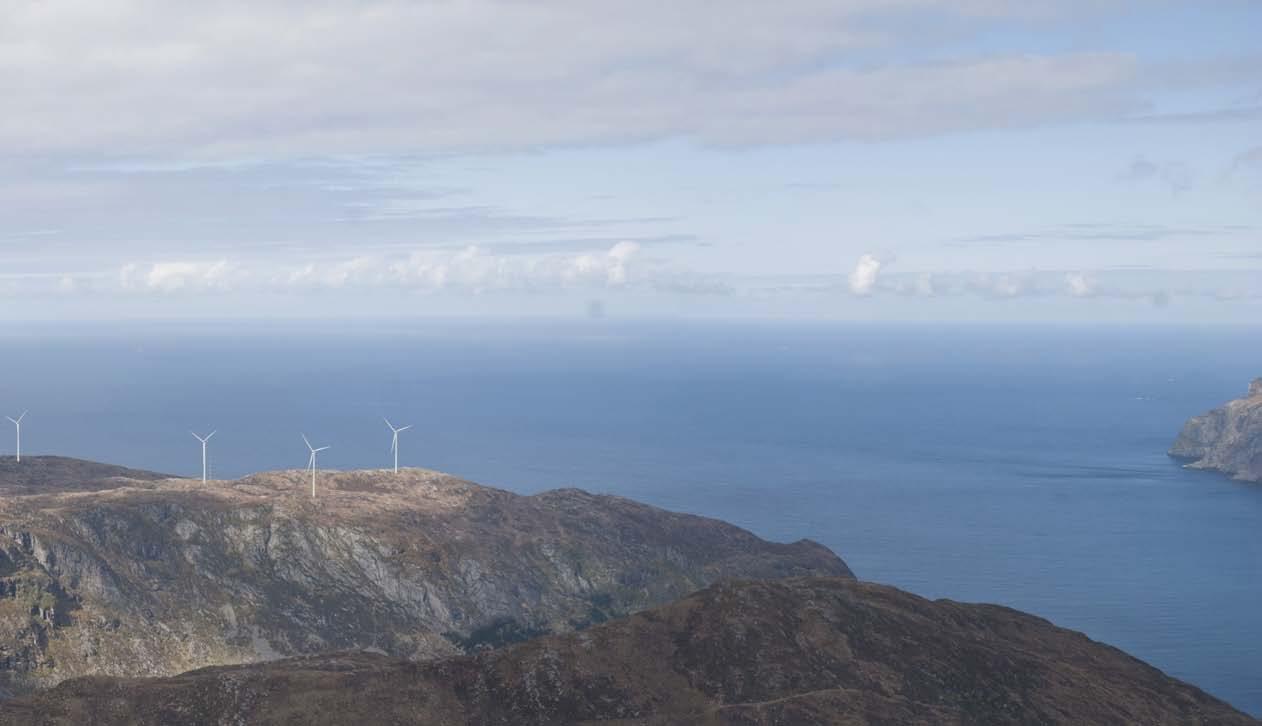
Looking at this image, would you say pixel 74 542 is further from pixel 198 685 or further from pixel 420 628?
pixel 198 685

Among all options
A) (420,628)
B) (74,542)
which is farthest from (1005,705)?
(74,542)

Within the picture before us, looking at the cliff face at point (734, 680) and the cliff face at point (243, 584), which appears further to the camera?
the cliff face at point (243, 584)

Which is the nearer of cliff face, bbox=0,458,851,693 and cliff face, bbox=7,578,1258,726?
cliff face, bbox=7,578,1258,726

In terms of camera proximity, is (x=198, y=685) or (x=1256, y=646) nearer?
(x=198, y=685)
